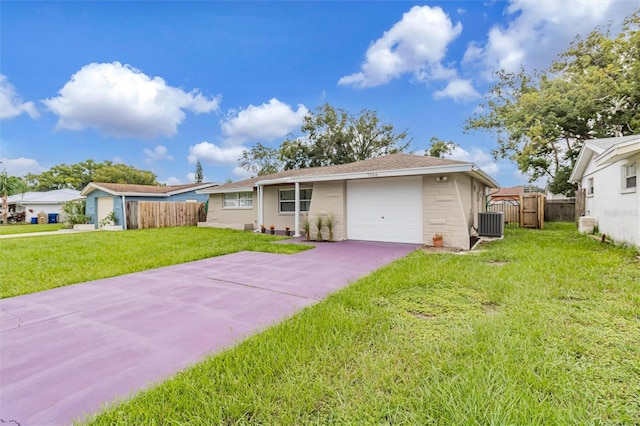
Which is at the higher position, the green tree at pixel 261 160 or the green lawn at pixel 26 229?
the green tree at pixel 261 160

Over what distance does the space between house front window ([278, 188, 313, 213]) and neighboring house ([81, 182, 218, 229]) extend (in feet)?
33.9

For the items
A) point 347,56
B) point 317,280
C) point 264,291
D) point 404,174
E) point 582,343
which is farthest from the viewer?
point 347,56

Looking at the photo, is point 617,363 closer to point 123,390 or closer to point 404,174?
point 123,390

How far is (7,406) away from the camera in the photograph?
2070 mm

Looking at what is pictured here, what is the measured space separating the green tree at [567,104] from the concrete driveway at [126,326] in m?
19.1

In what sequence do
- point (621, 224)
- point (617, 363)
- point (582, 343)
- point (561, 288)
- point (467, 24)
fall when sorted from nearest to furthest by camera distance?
point (617, 363), point (582, 343), point (561, 288), point (621, 224), point (467, 24)

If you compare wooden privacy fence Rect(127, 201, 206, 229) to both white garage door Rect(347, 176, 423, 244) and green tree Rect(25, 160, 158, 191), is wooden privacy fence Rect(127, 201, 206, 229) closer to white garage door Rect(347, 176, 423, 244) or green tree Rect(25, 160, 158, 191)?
white garage door Rect(347, 176, 423, 244)

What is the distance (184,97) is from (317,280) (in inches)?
671

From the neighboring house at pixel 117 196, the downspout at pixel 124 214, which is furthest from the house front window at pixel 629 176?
the neighboring house at pixel 117 196

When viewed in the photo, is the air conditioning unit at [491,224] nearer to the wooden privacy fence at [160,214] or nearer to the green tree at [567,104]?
the green tree at [567,104]

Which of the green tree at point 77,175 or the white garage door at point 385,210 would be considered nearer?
the white garage door at point 385,210

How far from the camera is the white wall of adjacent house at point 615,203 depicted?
7328mm

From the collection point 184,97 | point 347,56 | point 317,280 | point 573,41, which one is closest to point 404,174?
point 317,280

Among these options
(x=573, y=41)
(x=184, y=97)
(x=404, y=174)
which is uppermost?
(x=573, y=41)
